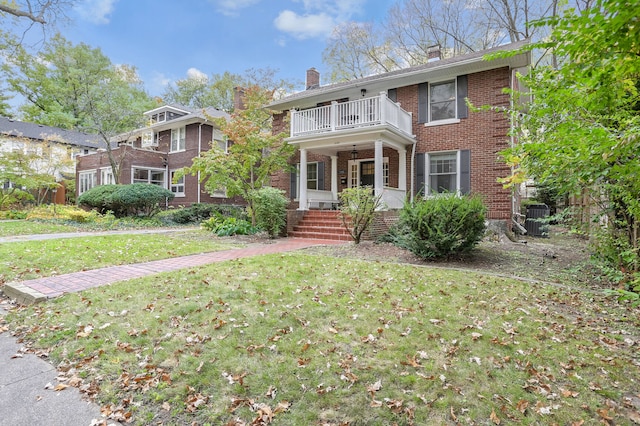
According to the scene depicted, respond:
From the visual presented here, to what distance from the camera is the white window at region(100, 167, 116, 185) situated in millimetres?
21844

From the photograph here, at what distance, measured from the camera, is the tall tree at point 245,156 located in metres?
11.8

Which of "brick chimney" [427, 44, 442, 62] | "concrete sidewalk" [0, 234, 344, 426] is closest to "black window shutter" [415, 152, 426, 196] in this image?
"brick chimney" [427, 44, 442, 62]

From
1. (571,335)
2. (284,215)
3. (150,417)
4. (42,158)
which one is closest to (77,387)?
(150,417)

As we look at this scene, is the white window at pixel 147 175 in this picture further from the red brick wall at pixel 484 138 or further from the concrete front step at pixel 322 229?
the red brick wall at pixel 484 138

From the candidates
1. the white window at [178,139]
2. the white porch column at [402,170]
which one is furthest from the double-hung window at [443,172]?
the white window at [178,139]

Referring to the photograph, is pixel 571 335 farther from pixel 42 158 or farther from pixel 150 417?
pixel 42 158

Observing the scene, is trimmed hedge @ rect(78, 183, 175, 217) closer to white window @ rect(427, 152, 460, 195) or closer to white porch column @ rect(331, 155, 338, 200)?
→ white porch column @ rect(331, 155, 338, 200)

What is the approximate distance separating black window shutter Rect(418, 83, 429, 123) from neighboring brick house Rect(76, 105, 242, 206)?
443 inches

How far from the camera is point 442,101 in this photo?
1202cm

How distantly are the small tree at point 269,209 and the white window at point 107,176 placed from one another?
1596cm

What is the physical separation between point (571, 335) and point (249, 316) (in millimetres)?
3297

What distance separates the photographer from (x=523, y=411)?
224 cm

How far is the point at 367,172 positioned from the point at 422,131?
8.93 ft

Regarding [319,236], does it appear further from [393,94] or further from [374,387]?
[374,387]
